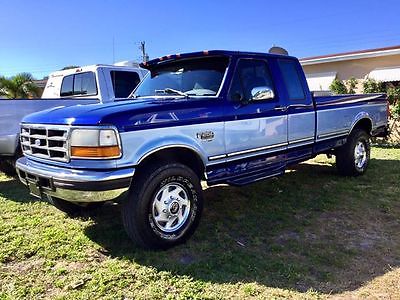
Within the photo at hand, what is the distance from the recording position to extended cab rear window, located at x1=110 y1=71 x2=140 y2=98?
26.1 ft

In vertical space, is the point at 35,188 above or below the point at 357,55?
below

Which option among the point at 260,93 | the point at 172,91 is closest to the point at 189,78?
the point at 172,91

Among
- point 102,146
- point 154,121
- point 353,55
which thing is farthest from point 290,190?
point 353,55

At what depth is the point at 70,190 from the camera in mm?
3621

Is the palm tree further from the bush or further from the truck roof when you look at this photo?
the truck roof

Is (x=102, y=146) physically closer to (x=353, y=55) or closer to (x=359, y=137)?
(x=359, y=137)

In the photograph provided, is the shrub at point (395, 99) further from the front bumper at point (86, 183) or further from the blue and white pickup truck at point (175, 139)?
the front bumper at point (86, 183)

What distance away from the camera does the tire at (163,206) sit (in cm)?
381

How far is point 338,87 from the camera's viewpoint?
1441 cm

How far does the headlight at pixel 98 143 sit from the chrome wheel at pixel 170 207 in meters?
0.68

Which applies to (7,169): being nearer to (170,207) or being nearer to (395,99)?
(170,207)

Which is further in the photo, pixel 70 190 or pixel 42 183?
pixel 42 183

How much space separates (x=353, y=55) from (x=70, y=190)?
13254 mm

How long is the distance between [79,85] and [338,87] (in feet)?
32.7
